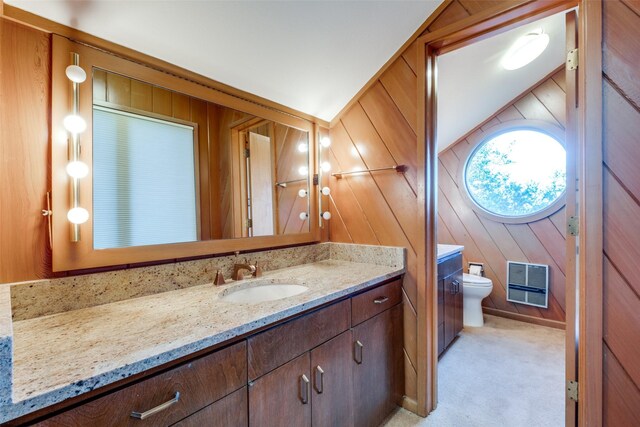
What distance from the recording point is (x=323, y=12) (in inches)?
55.0

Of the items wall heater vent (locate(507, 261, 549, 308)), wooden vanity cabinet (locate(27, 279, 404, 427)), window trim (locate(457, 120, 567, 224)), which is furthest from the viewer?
wall heater vent (locate(507, 261, 549, 308))

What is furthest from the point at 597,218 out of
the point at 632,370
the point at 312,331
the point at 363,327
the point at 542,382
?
the point at 542,382

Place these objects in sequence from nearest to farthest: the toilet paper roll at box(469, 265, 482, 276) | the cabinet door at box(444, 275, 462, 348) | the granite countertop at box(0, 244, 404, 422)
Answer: the granite countertop at box(0, 244, 404, 422) < the cabinet door at box(444, 275, 462, 348) < the toilet paper roll at box(469, 265, 482, 276)

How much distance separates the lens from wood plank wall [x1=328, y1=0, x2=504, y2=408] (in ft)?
5.54

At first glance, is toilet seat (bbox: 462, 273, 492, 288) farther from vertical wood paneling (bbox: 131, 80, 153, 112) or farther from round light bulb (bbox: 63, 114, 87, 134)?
round light bulb (bbox: 63, 114, 87, 134)

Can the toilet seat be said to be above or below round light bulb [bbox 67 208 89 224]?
below

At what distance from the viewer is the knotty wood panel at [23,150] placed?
0.94m

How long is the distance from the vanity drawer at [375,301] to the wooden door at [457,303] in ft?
3.25

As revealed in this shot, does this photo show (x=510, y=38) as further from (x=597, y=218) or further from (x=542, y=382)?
(x=542, y=382)

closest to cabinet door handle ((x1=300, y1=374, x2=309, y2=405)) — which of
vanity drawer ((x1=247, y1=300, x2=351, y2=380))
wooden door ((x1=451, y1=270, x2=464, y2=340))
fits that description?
vanity drawer ((x1=247, y1=300, x2=351, y2=380))

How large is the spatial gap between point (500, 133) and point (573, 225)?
215 centimetres

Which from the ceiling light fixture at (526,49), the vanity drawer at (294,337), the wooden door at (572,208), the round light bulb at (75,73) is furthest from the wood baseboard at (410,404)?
the ceiling light fixture at (526,49)

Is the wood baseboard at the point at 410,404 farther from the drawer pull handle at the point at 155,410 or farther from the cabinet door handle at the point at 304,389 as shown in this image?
the drawer pull handle at the point at 155,410

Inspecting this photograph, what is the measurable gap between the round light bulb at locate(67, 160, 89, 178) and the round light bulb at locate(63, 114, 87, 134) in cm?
12
